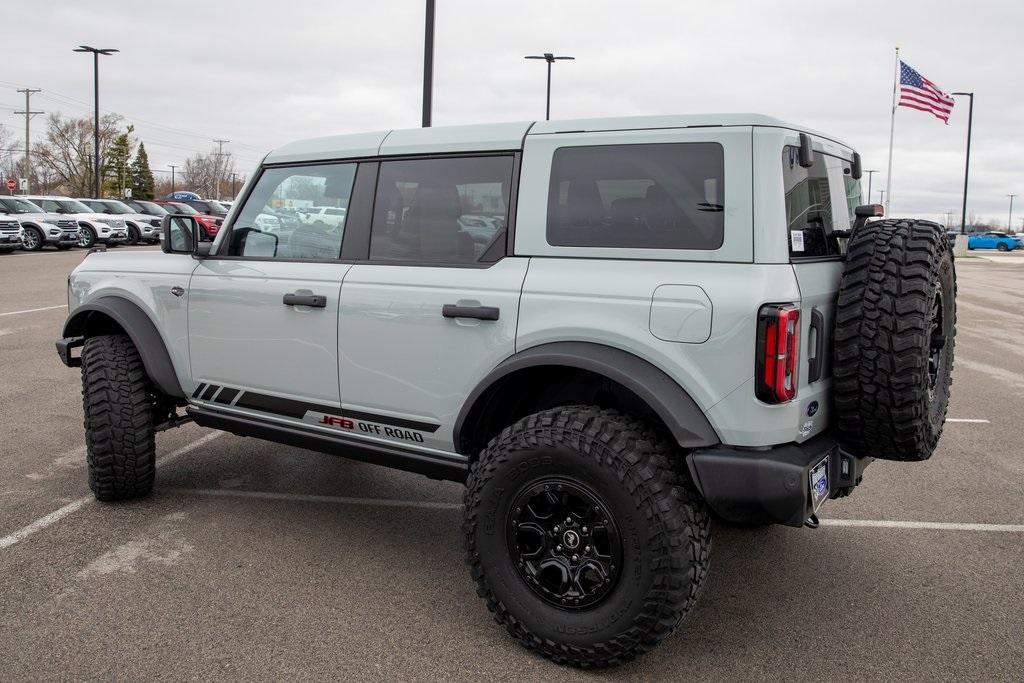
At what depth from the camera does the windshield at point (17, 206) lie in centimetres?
2583

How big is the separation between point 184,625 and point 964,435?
18.4 feet

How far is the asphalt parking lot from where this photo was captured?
10.1ft

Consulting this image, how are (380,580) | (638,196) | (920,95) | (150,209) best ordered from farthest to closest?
(150,209)
(920,95)
(380,580)
(638,196)

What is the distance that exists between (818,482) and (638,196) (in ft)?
3.91

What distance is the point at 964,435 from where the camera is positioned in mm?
6414

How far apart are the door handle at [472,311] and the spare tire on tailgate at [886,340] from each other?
49.2 inches

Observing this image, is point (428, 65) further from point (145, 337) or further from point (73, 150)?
point (73, 150)

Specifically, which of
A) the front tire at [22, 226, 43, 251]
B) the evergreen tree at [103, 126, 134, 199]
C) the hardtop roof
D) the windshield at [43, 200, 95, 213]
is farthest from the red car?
the evergreen tree at [103, 126, 134, 199]

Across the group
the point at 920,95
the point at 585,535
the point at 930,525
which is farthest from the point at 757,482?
the point at 920,95

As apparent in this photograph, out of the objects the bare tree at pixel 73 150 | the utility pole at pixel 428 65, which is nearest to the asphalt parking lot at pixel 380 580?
the utility pole at pixel 428 65

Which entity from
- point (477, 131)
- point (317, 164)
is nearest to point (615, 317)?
point (477, 131)

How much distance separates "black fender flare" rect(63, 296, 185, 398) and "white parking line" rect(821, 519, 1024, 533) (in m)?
3.54

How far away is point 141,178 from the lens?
96062mm

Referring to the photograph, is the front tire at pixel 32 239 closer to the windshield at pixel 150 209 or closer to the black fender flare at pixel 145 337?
the windshield at pixel 150 209
